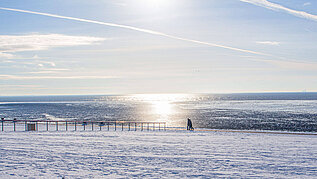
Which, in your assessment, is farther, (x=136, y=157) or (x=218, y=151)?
(x=218, y=151)

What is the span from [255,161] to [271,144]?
555cm

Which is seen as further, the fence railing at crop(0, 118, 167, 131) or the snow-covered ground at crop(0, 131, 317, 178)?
the fence railing at crop(0, 118, 167, 131)

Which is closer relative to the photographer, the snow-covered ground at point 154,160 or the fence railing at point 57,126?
the snow-covered ground at point 154,160

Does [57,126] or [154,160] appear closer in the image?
[154,160]

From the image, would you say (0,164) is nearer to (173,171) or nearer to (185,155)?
(173,171)

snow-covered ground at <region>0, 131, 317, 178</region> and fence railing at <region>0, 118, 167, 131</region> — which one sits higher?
snow-covered ground at <region>0, 131, 317, 178</region>

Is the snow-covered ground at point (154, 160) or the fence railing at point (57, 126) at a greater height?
the snow-covered ground at point (154, 160)

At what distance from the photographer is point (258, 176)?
10.3 meters

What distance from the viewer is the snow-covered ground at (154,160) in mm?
10625

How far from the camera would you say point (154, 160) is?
12.6m

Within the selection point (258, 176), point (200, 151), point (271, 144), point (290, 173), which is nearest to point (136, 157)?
point (200, 151)

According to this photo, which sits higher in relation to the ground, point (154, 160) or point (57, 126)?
point (154, 160)

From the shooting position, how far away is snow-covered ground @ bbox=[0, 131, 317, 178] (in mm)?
10625

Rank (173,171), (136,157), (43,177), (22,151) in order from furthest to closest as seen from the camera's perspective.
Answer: (22,151) → (136,157) → (173,171) → (43,177)
